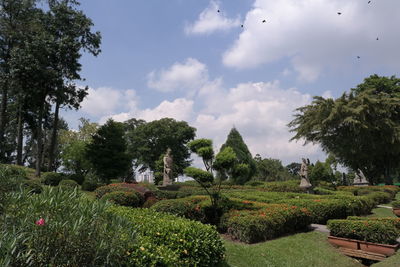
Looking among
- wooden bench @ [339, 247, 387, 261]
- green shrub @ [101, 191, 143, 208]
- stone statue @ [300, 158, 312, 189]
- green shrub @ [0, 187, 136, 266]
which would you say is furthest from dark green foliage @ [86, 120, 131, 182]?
green shrub @ [0, 187, 136, 266]

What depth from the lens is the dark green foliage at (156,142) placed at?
47.9m

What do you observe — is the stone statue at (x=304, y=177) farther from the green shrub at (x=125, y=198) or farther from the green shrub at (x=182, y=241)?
the green shrub at (x=182, y=241)

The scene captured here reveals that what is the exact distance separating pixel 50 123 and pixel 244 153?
2688cm

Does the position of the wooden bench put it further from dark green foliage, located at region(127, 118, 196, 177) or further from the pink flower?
dark green foliage, located at region(127, 118, 196, 177)

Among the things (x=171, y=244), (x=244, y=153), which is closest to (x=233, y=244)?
(x=171, y=244)

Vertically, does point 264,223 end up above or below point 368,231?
above

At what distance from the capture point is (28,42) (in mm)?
24703

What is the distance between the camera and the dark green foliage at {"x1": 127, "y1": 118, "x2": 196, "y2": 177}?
4788cm

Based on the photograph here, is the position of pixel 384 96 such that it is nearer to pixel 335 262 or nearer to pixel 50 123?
pixel 335 262

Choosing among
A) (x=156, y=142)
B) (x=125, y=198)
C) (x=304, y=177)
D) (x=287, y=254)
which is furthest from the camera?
(x=156, y=142)

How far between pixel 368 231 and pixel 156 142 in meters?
41.6

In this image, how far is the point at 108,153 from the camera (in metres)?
27.6

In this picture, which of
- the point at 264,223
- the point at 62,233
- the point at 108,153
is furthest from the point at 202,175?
the point at 108,153

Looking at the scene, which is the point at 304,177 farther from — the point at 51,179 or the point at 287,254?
the point at 51,179
